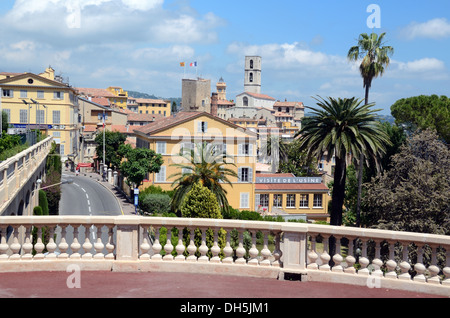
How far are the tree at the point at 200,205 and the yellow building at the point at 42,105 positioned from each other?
176ft

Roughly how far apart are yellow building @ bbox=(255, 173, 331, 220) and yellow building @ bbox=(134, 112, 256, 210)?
219cm

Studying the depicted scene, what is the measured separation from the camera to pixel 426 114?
2126 inches

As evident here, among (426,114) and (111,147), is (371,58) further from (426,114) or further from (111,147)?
(111,147)

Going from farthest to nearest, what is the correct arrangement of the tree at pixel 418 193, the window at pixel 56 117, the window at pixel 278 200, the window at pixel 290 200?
the window at pixel 56 117, the window at pixel 290 200, the window at pixel 278 200, the tree at pixel 418 193

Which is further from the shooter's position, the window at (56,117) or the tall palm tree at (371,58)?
the window at (56,117)

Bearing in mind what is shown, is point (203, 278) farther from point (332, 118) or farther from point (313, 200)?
point (313, 200)

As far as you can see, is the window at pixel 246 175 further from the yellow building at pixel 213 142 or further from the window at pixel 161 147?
the window at pixel 161 147

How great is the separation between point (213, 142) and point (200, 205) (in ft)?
95.0

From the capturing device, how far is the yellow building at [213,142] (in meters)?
60.7

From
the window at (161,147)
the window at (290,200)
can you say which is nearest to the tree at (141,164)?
the window at (161,147)

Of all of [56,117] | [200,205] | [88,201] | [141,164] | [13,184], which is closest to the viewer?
[13,184]

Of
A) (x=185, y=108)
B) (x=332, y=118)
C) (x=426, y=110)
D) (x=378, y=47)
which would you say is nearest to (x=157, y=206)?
(x=332, y=118)

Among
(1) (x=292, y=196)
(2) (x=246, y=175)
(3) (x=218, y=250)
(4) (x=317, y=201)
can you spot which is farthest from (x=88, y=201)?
(3) (x=218, y=250)
